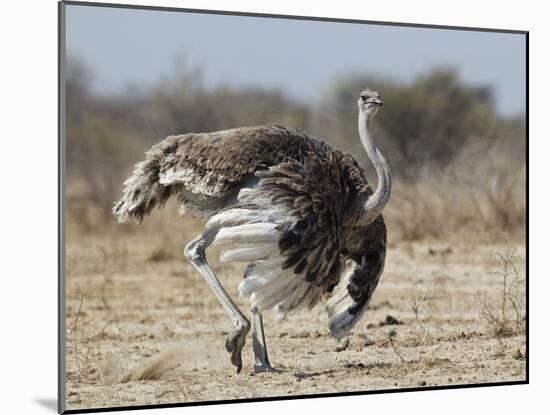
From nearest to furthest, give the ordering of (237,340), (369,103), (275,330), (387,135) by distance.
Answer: (237,340), (369,103), (275,330), (387,135)

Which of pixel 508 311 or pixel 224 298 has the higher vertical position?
pixel 224 298

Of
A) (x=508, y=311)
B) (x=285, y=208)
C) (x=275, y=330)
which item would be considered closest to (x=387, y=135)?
(x=275, y=330)

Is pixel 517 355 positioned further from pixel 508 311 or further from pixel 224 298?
pixel 224 298

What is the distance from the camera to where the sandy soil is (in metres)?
8.49

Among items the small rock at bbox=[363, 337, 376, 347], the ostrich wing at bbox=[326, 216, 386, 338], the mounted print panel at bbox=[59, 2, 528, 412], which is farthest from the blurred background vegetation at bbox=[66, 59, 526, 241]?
the ostrich wing at bbox=[326, 216, 386, 338]

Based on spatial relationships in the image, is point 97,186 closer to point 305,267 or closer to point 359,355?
point 359,355

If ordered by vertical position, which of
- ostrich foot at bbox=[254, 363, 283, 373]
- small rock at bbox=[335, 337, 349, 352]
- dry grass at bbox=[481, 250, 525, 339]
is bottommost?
ostrich foot at bbox=[254, 363, 283, 373]

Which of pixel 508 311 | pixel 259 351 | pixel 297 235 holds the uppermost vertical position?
pixel 297 235

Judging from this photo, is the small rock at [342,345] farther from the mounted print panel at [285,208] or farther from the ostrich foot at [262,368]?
the ostrich foot at [262,368]

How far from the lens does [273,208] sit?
8062 mm

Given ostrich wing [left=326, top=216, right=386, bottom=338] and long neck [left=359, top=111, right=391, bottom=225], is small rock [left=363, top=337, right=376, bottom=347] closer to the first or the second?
ostrich wing [left=326, top=216, right=386, bottom=338]

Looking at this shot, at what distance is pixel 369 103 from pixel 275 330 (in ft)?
8.67

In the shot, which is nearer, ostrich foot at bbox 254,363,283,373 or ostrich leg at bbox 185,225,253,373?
ostrich leg at bbox 185,225,253,373

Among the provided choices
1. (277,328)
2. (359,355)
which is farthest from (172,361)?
(277,328)
